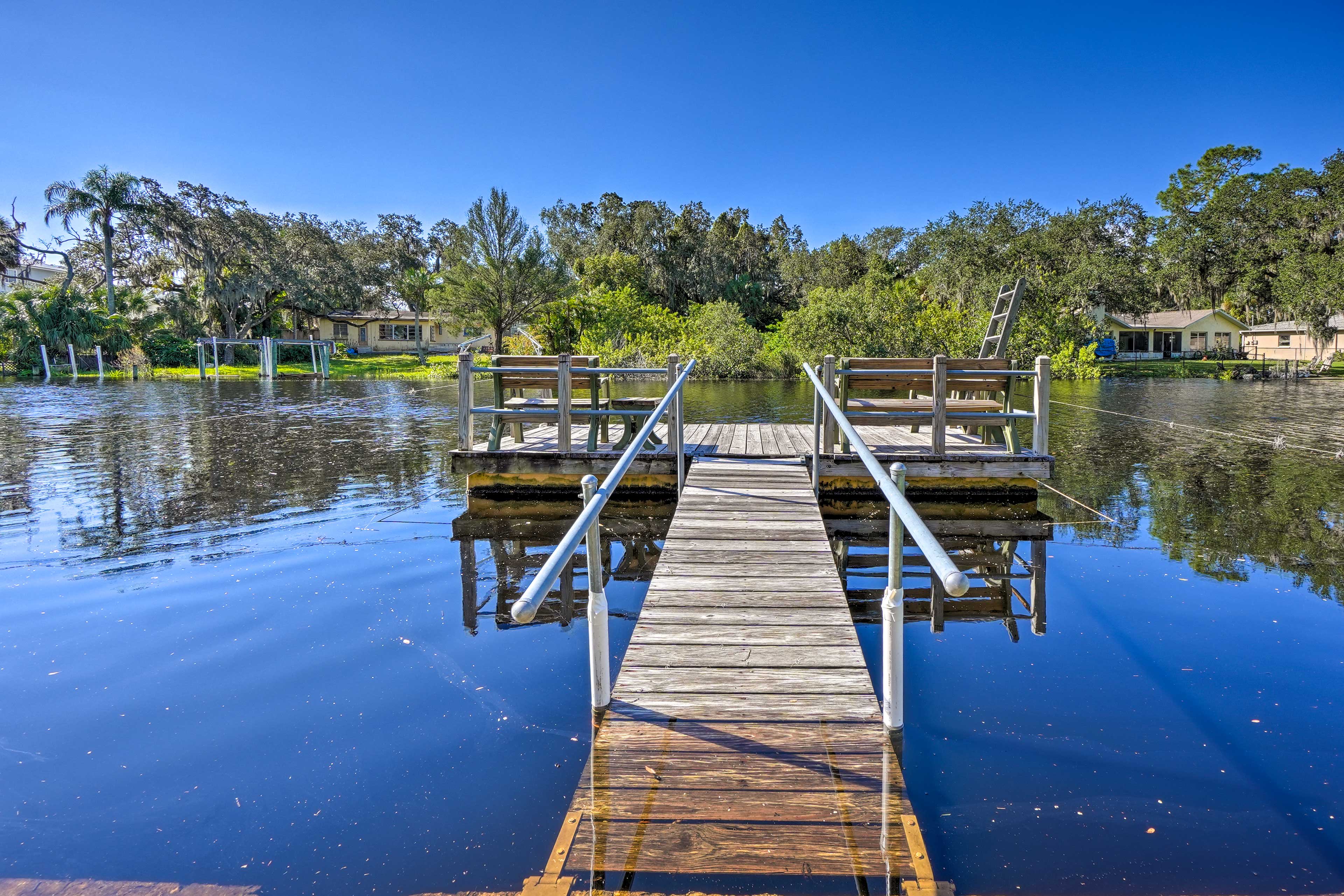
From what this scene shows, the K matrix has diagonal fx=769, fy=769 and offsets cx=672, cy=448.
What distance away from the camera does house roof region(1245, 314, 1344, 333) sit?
49656mm

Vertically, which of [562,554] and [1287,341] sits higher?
[1287,341]

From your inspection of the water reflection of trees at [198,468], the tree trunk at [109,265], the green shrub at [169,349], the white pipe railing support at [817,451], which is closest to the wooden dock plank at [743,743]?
the white pipe railing support at [817,451]

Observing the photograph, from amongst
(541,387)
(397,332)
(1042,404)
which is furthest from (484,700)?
(397,332)

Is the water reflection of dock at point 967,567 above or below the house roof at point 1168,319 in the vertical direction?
below

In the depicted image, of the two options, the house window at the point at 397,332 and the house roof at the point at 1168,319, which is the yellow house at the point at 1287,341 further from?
the house window at the point at 397,332

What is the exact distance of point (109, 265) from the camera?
163 ft

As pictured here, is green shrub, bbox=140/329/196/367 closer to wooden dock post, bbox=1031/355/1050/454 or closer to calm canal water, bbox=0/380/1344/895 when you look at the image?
calm canal water, bbox=0/380/1344/895

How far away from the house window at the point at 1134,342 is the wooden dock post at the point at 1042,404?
5660 cm

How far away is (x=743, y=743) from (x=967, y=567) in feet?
13.8

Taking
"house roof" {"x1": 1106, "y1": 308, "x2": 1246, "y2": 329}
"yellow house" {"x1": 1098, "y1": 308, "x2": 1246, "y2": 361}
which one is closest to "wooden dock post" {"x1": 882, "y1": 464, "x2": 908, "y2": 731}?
"house roof" {"x1": 1106, "y1": 308, "x2": 1246, "y2": 329}

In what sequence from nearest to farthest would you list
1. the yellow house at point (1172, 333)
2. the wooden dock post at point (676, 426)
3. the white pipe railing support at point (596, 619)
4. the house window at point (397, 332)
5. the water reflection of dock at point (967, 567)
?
the white pipe railing support at point (596, 619)
the water reflection of dock at point (967, 567)
the wooden dock post at point (676, 426)
the yellow house at point (1172, 333)
the house window at point (397, 332)

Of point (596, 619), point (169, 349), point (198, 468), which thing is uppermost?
point (169, 349)

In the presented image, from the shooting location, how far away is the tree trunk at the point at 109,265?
1877 inches

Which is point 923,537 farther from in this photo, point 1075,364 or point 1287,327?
point 1287,327
